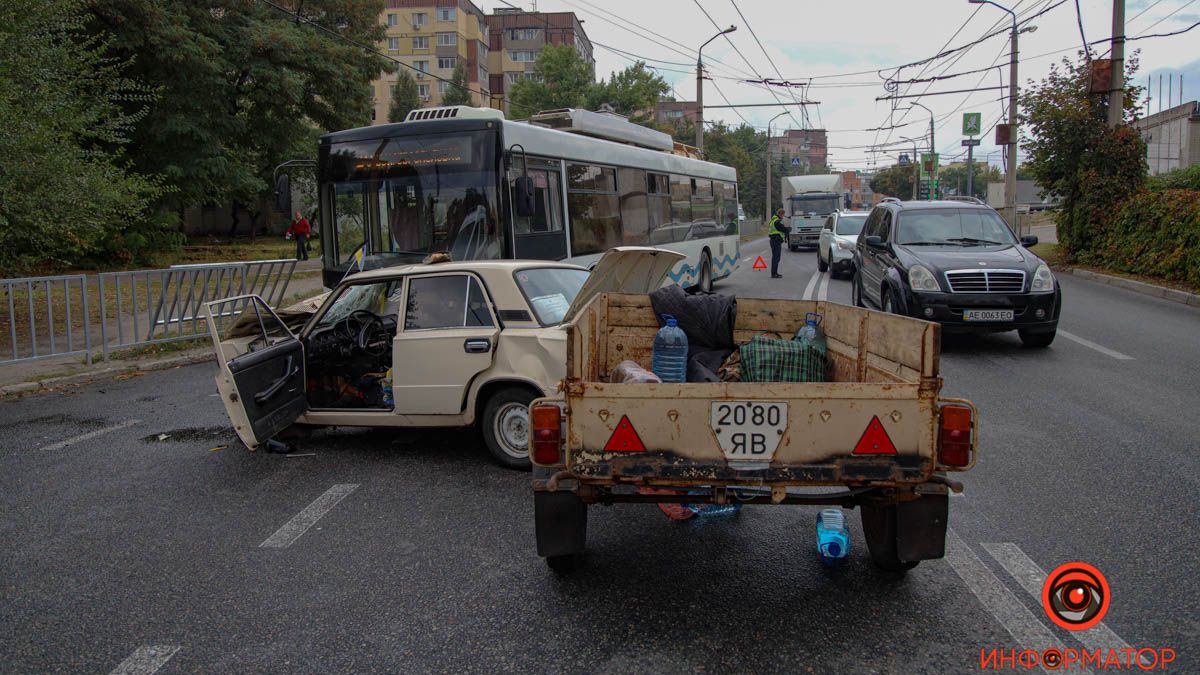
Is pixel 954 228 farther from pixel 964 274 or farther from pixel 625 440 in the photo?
pixel 625 440

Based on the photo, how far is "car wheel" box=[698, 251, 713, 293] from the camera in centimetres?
1944

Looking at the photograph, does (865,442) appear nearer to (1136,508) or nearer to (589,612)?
(589,612)

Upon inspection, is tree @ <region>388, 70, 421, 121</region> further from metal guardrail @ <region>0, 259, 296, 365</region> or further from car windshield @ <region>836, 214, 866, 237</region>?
metal guardrail @ <region>0, 259, 296, 365</region>

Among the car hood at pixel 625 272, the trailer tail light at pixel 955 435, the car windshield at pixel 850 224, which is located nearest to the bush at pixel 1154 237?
the car windshield at pixel 850 224

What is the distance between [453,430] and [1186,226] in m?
16.8

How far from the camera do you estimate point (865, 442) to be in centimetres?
348

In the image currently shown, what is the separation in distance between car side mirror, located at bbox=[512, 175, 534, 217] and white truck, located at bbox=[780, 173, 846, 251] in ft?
97.1

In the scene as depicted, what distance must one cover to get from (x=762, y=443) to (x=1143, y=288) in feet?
57.2

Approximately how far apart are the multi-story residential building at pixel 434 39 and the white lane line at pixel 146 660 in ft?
247

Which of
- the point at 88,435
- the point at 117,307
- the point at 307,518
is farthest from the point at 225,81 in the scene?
the point at 307,518

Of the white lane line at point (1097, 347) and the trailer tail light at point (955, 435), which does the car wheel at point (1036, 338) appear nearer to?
the white lane line at point (1097, 347)

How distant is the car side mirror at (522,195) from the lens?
10523 millimetres

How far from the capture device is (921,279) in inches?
415

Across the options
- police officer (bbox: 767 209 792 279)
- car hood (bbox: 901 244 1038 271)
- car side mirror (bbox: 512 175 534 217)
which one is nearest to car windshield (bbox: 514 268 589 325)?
car side mirror (bbox: 512 175 534 217)
